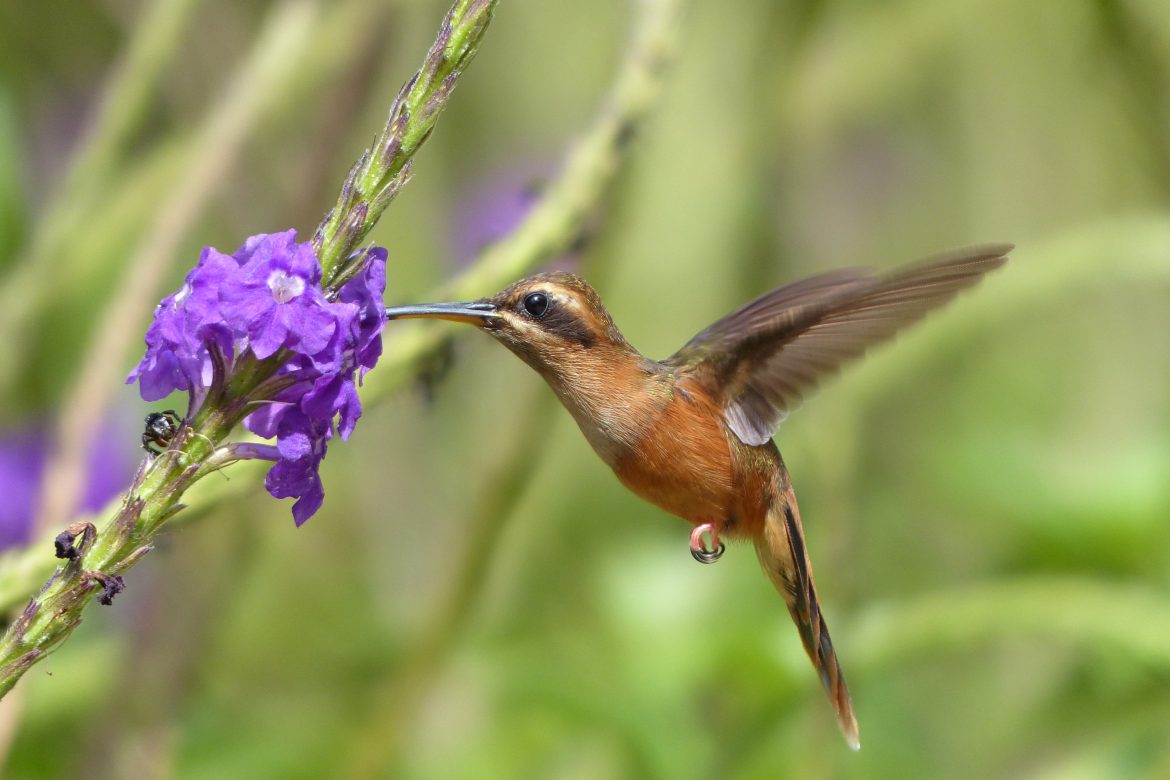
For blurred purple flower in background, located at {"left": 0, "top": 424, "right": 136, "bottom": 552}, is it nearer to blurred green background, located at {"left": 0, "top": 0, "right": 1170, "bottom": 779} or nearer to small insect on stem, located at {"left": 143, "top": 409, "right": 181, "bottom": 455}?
blurred green background, located at {"left": 0, "top": 0, "right": 1170, "bottom": 779}

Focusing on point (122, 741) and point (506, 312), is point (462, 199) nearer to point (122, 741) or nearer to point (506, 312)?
point (122, 741)

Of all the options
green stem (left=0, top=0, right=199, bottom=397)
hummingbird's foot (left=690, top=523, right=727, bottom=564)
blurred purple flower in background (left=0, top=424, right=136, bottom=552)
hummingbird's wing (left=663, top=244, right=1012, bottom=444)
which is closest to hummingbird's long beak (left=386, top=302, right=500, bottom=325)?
hummingbird's wing (left=663, top=244, right=1012, bottom=444)

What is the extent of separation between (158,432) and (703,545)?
125 cm

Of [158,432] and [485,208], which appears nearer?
[158,432]

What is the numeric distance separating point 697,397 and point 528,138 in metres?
4.17

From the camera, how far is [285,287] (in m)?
1.38

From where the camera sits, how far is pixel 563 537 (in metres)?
4.80

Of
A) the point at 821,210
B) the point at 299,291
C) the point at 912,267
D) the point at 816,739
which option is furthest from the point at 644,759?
the point at 821,210

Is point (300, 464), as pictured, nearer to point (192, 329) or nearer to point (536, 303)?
point (192, 329)

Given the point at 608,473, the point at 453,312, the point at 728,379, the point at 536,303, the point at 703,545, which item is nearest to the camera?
the point at 453,312

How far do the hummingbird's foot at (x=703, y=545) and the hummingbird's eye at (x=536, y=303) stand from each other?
0.50 metres

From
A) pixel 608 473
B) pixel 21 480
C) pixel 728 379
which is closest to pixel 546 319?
pixel 728 379

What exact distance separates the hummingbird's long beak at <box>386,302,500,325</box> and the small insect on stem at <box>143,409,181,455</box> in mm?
378

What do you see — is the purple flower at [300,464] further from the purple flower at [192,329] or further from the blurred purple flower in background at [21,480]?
the blurred purple flower in background at [21,480]
